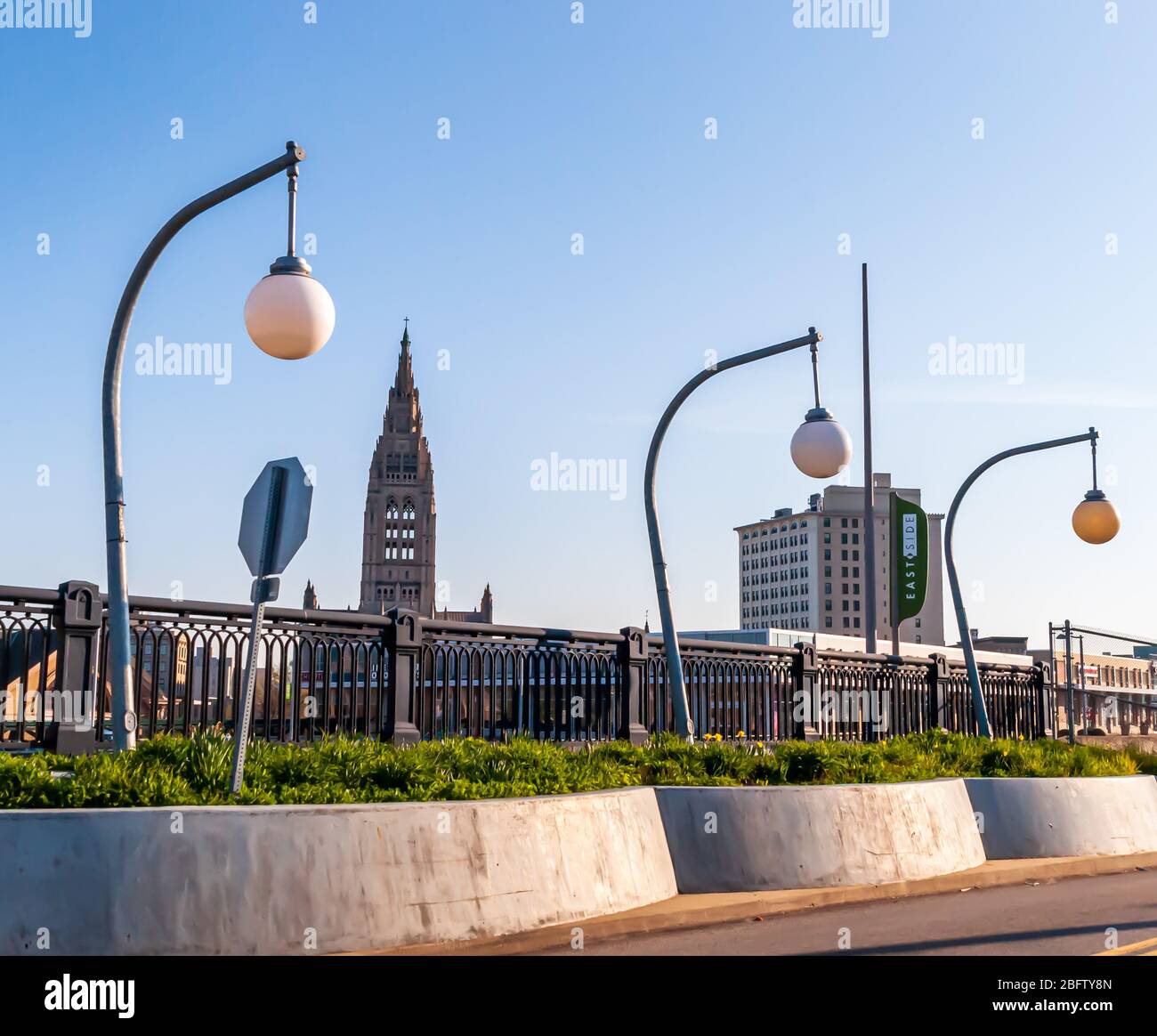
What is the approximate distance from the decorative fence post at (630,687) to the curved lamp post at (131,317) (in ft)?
24.8

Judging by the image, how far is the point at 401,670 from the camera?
44.7 feet

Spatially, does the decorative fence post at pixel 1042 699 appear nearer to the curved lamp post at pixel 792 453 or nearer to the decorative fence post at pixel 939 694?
the decorative fence post at pixel 939 694

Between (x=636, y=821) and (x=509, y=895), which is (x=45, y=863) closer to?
(x=509, y=895)

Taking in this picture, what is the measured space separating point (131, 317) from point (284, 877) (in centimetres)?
447

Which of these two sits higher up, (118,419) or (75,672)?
(118,419)

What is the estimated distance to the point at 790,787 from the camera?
36.3ft

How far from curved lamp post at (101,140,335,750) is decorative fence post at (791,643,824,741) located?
11.6m

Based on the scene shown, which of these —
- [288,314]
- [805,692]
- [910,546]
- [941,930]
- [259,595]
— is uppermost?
[288,314]

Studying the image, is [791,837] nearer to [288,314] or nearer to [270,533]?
[270,533]

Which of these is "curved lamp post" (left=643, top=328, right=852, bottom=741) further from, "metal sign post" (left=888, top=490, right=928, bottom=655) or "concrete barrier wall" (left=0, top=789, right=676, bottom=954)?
"metal sign post" (left=888, top=490, right=928, bottom=655)

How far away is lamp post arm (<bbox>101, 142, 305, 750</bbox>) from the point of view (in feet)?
31.8

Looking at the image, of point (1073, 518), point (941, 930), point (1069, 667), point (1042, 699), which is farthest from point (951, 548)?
point (941, 930)

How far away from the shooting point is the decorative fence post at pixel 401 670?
13461 millimetres

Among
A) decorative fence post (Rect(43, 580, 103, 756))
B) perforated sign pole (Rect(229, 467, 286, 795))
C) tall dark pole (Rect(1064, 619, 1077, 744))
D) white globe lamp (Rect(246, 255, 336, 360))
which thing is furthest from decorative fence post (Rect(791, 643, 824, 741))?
perforated sign pole (Rect(229, 467, 286, 795))
